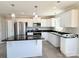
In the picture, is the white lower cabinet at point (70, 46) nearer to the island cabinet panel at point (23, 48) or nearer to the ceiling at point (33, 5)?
the island cabinet panel at point (23, 48)

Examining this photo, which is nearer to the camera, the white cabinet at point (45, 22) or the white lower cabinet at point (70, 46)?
the white lower cabinet at point (70, 46)

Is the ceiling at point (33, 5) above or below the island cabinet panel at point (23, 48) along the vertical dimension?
above

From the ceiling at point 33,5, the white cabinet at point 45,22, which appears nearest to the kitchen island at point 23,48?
the ceiling at point 33,5

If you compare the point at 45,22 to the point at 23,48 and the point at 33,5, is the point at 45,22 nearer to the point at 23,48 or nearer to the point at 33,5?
the point at 33,5

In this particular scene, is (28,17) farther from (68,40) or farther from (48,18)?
(68,40)

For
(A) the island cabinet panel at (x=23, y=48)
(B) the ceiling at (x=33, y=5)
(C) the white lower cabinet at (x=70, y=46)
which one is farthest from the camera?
(C) the white lower cabinet at (x=70, y=46)

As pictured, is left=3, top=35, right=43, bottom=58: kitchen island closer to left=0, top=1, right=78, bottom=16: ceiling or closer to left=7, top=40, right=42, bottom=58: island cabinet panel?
left=7, top=40, right=42, bottom=58: island cabinet panel

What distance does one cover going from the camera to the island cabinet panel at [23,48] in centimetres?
435

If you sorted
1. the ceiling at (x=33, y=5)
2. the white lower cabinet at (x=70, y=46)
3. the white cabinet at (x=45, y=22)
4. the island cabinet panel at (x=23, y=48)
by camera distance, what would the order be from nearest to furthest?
the ceiling at (x=33, y=5) < the island cabinet panel at (x=23, y=48) < the white lower cabinet at (x=70, y=46) < the white cabinet at (x=45, y=22)

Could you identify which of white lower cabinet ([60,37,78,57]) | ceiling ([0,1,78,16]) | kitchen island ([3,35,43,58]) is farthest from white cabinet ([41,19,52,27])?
kitchen island ([3,35,43,58])

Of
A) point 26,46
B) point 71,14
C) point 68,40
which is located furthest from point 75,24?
point 26,46

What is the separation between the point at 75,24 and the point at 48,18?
573 centimetres

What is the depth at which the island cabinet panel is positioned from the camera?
4352 millimetres

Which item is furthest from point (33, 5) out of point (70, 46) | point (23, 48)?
point (70, 46)
